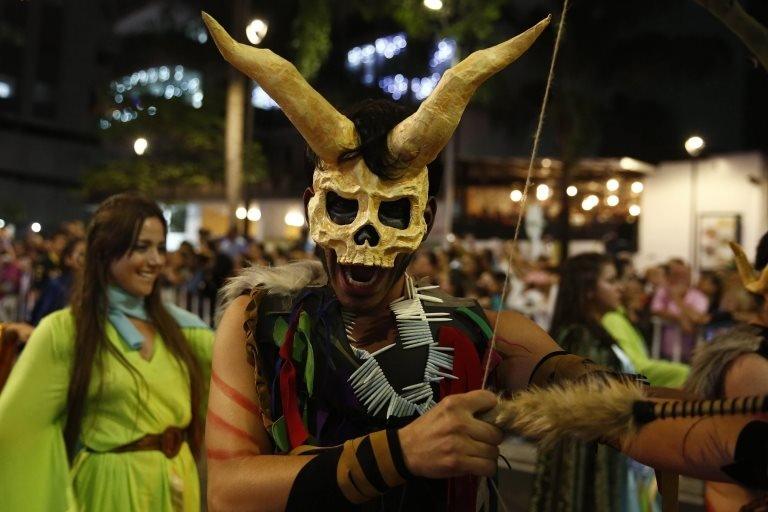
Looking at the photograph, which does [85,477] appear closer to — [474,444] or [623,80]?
[474,444]

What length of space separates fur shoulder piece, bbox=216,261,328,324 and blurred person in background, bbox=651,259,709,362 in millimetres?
7616

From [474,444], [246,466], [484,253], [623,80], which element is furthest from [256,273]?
[623,80]

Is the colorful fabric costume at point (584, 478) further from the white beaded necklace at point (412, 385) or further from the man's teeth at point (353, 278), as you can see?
the man's teeth at point (353, 278)

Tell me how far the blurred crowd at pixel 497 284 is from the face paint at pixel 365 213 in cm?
551

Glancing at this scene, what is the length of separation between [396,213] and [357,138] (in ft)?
0.71

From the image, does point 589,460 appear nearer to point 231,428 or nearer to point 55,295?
point 231,428

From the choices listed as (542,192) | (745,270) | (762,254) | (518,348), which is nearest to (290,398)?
(518,348)

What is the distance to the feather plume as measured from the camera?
163cm

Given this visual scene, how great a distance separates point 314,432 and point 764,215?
19.1 metres

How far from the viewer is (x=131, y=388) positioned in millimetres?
3471

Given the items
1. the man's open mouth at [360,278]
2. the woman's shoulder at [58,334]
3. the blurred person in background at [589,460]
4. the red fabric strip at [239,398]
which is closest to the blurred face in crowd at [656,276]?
the blurred person in background at [589,460]

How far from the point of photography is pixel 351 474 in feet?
5.70

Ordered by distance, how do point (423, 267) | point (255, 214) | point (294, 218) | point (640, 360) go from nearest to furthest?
point (640, 360), point (423, 267), point (294, 218), point (255, 214)

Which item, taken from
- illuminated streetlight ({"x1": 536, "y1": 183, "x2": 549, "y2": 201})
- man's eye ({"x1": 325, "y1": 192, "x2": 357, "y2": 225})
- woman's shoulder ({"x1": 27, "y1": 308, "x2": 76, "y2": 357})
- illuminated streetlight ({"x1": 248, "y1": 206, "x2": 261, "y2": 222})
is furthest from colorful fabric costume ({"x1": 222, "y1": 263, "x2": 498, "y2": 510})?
illuminated streetlight ({"x1": 248, "y1": 206, "x2": 261, "y2": 222})
